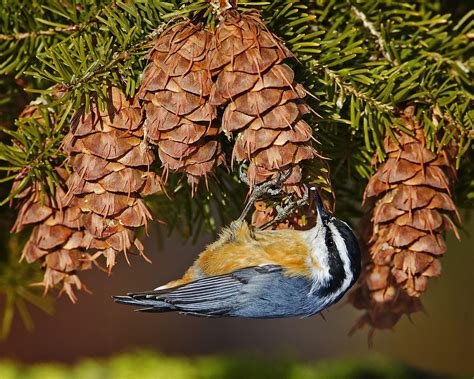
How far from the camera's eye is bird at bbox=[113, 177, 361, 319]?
1393 mm

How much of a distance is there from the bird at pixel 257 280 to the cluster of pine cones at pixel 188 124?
15.2 inches

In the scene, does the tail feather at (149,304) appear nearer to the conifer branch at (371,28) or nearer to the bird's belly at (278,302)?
the bird's belly at (278,302)

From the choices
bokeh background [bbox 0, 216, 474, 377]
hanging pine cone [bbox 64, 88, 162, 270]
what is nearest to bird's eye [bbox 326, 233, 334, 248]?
hanging pine cone [bbox 64, 88, 162, 270]

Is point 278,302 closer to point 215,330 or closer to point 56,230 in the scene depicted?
point 56,230

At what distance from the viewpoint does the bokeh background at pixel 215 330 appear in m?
3.13

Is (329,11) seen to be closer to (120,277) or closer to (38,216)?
(38,216)

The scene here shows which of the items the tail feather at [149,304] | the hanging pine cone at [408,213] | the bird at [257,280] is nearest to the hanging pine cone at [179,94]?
the hanging pine cone at [408,213]

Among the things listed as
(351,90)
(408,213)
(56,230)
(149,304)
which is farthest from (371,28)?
(149,304)

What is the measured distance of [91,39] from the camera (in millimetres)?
999

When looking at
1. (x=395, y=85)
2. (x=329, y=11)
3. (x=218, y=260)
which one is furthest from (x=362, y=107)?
(x=218, y=260)

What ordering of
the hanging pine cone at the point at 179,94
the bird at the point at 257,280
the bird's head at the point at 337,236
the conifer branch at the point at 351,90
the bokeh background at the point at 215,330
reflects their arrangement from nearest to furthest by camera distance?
the hanging pine cone at the point at 179,94, the conifer branch at the point at 351,90, the bird's head at the point at 337,236, the bird at the point at 257,280, the bokeh background at the point at 215,330

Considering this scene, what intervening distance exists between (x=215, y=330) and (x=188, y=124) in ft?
11.6

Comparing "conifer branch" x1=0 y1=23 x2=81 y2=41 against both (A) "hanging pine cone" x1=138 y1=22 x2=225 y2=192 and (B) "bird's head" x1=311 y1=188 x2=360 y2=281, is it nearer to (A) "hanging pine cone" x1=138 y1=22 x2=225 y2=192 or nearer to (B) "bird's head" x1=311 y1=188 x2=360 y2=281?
(A) "hanging pine cone" x1=138 y1=22 x2=225 y2=192

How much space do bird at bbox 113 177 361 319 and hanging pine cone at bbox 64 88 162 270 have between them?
0.36m
